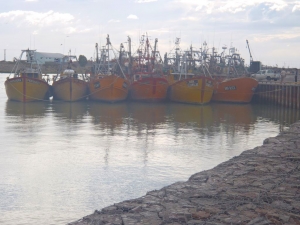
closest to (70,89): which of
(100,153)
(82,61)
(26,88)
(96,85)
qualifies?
(96,85)

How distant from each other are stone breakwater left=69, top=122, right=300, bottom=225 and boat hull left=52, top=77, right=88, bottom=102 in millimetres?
24218

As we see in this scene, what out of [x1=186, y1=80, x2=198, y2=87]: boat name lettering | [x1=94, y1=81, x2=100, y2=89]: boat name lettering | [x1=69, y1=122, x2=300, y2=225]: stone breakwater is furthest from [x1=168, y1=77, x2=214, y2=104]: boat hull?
[x1=69, y1=122, x2=300, y2=225]: stone breakwater

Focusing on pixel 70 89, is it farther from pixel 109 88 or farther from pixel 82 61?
pixel 82 61

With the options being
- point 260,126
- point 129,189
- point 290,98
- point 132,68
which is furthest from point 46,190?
point 132,68

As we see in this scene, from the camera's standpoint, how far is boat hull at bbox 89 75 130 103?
31594 mm

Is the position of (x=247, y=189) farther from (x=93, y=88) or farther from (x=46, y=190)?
(x=93, y=88)

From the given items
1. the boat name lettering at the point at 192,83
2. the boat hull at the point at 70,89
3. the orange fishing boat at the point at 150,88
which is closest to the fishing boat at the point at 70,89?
the boat hull at the point at 70,89

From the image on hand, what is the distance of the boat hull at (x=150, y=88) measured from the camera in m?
32.1

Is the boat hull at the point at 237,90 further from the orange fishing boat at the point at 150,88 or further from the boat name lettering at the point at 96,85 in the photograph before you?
the boat name lettering at the point at 96,85

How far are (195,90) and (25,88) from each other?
10816mm

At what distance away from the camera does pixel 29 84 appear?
32344 millimetres

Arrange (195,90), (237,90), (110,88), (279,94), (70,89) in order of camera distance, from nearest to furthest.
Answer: (279,94) < (195,90) < (110,88) < (237,90) < (70,89)

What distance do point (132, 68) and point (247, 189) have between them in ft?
98.3

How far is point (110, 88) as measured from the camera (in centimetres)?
3170
